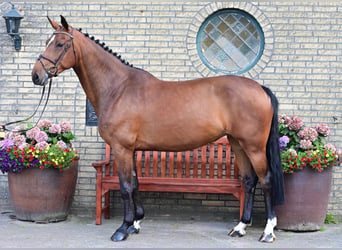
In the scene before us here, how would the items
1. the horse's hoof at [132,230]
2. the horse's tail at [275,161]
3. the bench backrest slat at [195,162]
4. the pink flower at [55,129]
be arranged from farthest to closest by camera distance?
the bench backrest slat at [195,162] → the pink flower at [55,129] → the horse's hoof at [132,230] → the horse's tail at [275,161]

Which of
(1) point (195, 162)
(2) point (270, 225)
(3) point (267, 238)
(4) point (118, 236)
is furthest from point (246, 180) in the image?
(4) point (118, 236)

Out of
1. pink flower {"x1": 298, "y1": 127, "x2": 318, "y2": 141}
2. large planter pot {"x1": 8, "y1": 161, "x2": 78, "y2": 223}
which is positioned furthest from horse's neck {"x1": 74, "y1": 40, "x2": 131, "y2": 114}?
pink flower {"x1": 298, "y1": 127, "x2": 318, "y2": 141}

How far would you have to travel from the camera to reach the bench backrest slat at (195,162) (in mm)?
6281

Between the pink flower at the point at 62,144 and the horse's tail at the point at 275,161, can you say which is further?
the pink flower at the point at 62,144

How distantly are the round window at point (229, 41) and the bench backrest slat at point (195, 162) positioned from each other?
1088 mm

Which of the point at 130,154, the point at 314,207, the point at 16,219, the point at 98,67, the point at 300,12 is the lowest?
the point at 16,219

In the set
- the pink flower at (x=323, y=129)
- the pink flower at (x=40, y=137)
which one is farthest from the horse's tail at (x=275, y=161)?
the pink flower at (x=40, y=137)

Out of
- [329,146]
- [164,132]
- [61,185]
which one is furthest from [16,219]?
[329,146]

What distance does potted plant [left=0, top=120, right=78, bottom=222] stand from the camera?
19.2 ft

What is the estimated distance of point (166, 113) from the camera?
5.37 m

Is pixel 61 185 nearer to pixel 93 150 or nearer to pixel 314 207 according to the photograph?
pixel 93 150

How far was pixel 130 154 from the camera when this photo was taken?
17.7ft

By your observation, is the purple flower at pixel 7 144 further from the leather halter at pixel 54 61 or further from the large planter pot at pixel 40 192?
the leather halter at pixel 54 61

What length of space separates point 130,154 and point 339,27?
131 inches
